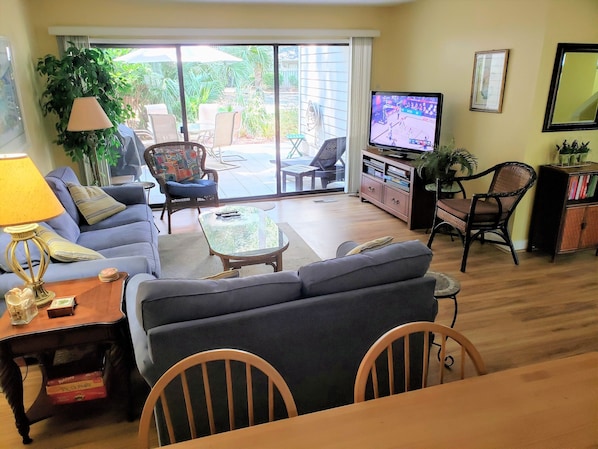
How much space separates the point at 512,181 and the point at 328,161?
107 inches

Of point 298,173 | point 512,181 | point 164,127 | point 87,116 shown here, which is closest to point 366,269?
point 512,181

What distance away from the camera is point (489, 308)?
129 inches

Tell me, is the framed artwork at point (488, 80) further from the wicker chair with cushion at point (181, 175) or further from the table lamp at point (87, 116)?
the table lamp at point (87, 116)

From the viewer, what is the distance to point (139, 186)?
4.39m

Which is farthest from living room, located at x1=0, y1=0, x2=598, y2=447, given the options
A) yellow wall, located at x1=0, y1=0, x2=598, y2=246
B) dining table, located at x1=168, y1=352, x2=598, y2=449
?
dining table, located at x1=168, y1=352, x2=598, y2=449

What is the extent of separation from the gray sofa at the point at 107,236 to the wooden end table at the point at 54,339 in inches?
13.6

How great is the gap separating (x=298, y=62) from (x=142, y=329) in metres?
4.64

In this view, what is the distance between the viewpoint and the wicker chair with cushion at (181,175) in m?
4.85

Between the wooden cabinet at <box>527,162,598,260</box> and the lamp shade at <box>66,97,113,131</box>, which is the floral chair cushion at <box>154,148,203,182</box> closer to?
the lamp shade at <box>66,97,113,131</box>

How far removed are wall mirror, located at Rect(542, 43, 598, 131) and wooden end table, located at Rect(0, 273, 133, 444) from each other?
3.87m

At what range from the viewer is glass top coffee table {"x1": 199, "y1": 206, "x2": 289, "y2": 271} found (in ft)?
10.4

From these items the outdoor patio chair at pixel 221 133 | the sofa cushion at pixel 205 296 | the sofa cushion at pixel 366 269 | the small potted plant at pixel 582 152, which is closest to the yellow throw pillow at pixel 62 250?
the sofa cushion at pixel 205 296

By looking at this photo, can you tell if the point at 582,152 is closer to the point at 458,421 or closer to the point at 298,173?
the point at 298,173

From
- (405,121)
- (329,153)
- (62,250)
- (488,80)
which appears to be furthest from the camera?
(329,153)
